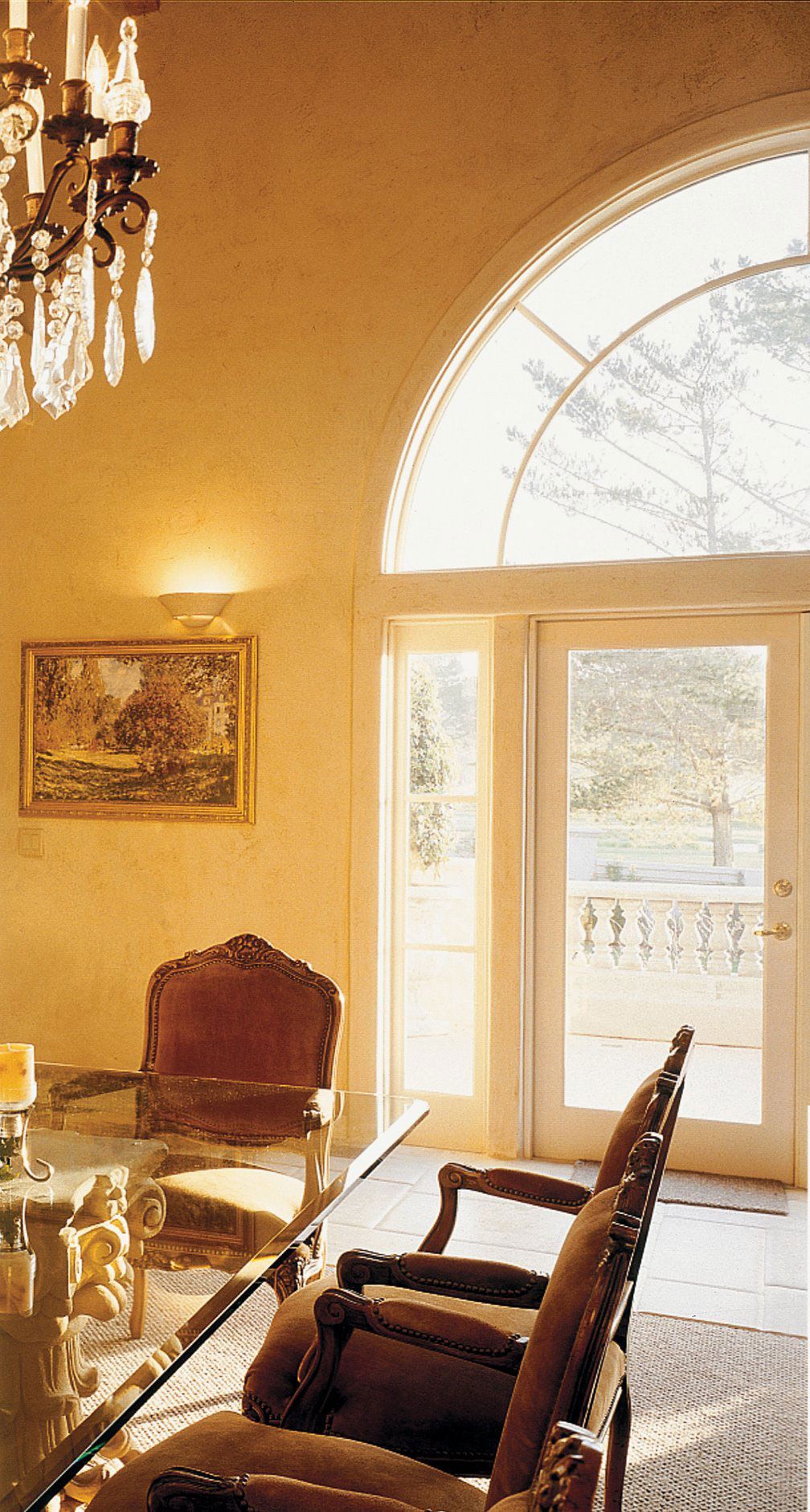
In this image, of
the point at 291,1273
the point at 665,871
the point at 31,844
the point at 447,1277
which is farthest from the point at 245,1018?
the point at 31,844

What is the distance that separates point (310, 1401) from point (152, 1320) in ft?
1.22

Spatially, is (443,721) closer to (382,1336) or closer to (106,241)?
(106,241)

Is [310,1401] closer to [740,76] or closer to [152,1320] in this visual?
[152,1320]

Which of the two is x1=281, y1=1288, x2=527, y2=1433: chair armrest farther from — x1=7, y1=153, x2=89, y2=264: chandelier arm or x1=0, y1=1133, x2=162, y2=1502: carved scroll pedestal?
x1=7, y1=153, x2=89, y2=264: chandelier arm

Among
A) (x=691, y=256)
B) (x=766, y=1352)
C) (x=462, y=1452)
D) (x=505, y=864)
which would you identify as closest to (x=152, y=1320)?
(x=462, y=1452)

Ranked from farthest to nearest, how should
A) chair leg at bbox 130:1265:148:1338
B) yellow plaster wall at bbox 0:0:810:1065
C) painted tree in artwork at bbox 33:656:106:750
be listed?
painted tree in artwork at bbox 33:656:106:750
yellow plaster wall at bbox 0:0:810:1065
chair leg at bbox 130:1265:148:1338

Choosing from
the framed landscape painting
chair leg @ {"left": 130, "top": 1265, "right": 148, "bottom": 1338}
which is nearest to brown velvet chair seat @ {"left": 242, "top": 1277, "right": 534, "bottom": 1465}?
chair leg @ {"left": 130, "top": 1265, "right": 148, "bottom": 1338}

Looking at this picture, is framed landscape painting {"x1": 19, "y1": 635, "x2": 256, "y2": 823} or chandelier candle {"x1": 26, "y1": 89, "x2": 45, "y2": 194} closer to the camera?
chandelier candle {"x1": 26, "y1": 89, "x2": 45, "y2": 194}

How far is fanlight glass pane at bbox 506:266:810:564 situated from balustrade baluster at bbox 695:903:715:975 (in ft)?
4.20

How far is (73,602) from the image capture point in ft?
16.3

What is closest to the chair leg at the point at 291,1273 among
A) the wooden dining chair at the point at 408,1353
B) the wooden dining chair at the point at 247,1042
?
the wooden dining chair at the point at 247,1042

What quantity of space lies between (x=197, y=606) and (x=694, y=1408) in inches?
126

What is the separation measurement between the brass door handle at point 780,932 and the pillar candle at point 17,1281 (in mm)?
2994

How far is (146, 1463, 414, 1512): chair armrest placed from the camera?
135cm
